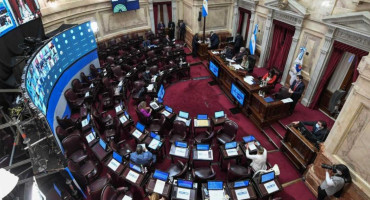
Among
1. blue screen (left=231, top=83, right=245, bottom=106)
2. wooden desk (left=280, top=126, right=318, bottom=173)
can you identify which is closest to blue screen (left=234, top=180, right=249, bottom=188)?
wooden desk (left=280, top=126, right=318, bottom=173)

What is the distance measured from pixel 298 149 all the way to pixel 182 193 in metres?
3.99

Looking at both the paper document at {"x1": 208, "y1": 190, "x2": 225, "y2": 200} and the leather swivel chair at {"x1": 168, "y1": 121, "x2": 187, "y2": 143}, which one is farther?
the leather swivel chair at {"x1": 168, "y1": 121, "x2": 187, "y2": 143}

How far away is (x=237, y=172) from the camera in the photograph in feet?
19.3

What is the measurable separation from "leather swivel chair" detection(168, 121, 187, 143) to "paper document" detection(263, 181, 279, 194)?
2960 mm

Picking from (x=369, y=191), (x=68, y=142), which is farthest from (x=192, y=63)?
(x=369, y=191)

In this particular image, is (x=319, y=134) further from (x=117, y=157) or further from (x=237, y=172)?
(x=117, y=157)

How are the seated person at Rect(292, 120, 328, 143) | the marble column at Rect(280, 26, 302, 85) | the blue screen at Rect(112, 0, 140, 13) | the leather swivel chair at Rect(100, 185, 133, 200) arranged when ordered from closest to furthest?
the leather swivel chair at Rect(100, 185, 133, 200) → the seated person at Rect(292, 120, 328, 143) → the marble column at Rect(280, 26, 302, 85) → the blue screen at Rect(112, 0, 140, 13)

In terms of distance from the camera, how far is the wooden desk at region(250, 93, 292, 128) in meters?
7.84

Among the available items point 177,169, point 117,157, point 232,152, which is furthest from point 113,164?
point 232,152

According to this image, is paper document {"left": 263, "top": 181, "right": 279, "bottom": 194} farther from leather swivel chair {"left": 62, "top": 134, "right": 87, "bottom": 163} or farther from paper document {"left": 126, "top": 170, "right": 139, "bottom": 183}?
leather swivel chair {"left": 62, "top": 134, "right": 87, "bottom": 163}

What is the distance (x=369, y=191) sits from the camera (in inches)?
173

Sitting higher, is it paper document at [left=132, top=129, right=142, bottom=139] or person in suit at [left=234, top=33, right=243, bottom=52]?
person in suit at [left=234, top=33, right=243, bottom=52]

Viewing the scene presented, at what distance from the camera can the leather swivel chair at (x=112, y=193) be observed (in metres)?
4.96

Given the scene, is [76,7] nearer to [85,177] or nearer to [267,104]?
[85,177]
